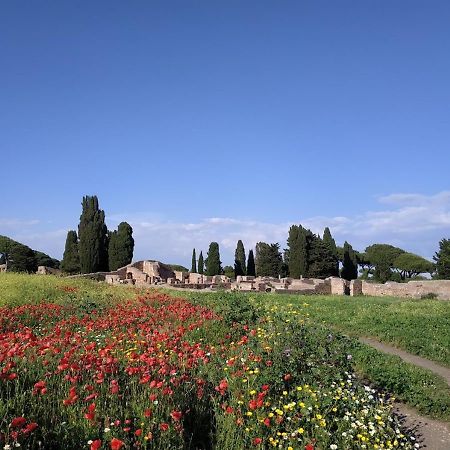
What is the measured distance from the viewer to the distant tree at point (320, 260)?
51.2 meters

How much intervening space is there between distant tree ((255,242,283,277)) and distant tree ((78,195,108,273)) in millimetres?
19854

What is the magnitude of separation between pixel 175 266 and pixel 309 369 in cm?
→ 6244

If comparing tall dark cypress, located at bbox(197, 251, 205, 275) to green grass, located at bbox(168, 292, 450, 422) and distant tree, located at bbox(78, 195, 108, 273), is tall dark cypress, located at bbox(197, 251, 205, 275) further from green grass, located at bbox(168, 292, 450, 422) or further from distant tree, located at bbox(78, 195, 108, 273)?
green grass, located at bbox(168, 292, 450, 422)

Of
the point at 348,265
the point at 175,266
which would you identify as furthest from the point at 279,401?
the point at 175,266

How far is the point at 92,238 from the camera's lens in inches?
1752

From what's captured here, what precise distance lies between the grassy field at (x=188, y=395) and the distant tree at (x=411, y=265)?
217 feet

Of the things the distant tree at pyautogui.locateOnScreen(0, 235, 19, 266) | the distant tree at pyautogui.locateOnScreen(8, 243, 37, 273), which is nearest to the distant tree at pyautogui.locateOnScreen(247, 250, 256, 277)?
the distant tree at pyautogui.locateOnScreen(8, 243, 37, 273)

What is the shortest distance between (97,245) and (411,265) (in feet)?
160

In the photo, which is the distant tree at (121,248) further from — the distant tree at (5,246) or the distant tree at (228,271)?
the distant tree at (228,271)

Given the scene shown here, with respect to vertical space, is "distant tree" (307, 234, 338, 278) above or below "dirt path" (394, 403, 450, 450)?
above

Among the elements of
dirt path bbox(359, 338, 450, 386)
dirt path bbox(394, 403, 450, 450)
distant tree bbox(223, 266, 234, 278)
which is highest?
distant tree bbox(223, 266, 234, 278)

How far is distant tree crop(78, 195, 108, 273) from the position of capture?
4438 centimetres

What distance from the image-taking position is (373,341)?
11.5m

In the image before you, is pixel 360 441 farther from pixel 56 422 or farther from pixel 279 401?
pixel 56 422
